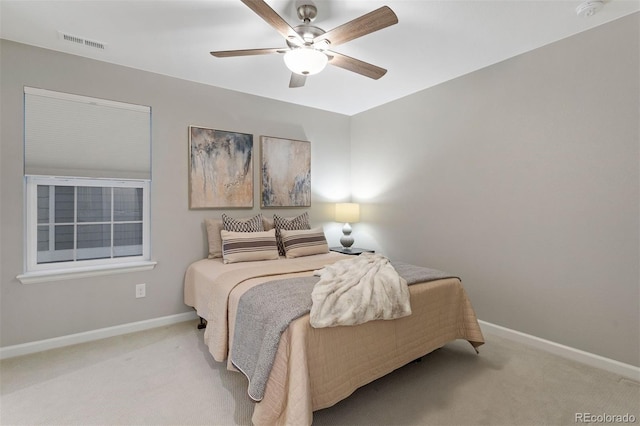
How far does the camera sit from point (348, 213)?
14.0 feet

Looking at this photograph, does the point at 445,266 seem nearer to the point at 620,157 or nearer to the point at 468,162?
the point at 468,162

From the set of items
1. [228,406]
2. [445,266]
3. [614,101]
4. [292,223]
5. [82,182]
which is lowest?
[228,406]

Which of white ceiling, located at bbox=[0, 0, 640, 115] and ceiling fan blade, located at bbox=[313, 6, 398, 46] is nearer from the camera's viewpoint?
ceiling fan blade, located at bbox=[313, 6, 398, 46]

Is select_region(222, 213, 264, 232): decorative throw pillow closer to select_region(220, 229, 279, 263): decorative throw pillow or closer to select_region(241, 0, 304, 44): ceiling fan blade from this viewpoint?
select_region(220, 229, 279, 263): decorative throw pillow

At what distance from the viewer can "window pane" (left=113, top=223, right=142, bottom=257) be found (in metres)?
3.04

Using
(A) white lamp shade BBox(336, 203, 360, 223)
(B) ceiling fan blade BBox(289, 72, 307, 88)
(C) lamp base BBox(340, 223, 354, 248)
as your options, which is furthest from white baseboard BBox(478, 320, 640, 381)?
(B) ceiling fan blade BBox(289, 72, 307, 88)

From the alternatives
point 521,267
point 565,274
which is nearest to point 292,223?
point 521,267

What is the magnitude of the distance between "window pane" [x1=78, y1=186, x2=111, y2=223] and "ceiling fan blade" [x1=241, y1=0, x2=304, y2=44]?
224 centimetres

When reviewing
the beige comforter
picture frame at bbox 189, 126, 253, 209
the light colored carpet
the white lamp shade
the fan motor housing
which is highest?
the fan motor housing

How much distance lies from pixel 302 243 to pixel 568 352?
249 cm

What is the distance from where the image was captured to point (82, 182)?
283 centimetres

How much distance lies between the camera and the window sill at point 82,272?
2570 millimetres

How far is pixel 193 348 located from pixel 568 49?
12.8 feet

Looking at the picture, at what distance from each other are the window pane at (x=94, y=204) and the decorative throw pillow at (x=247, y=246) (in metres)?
1.08
